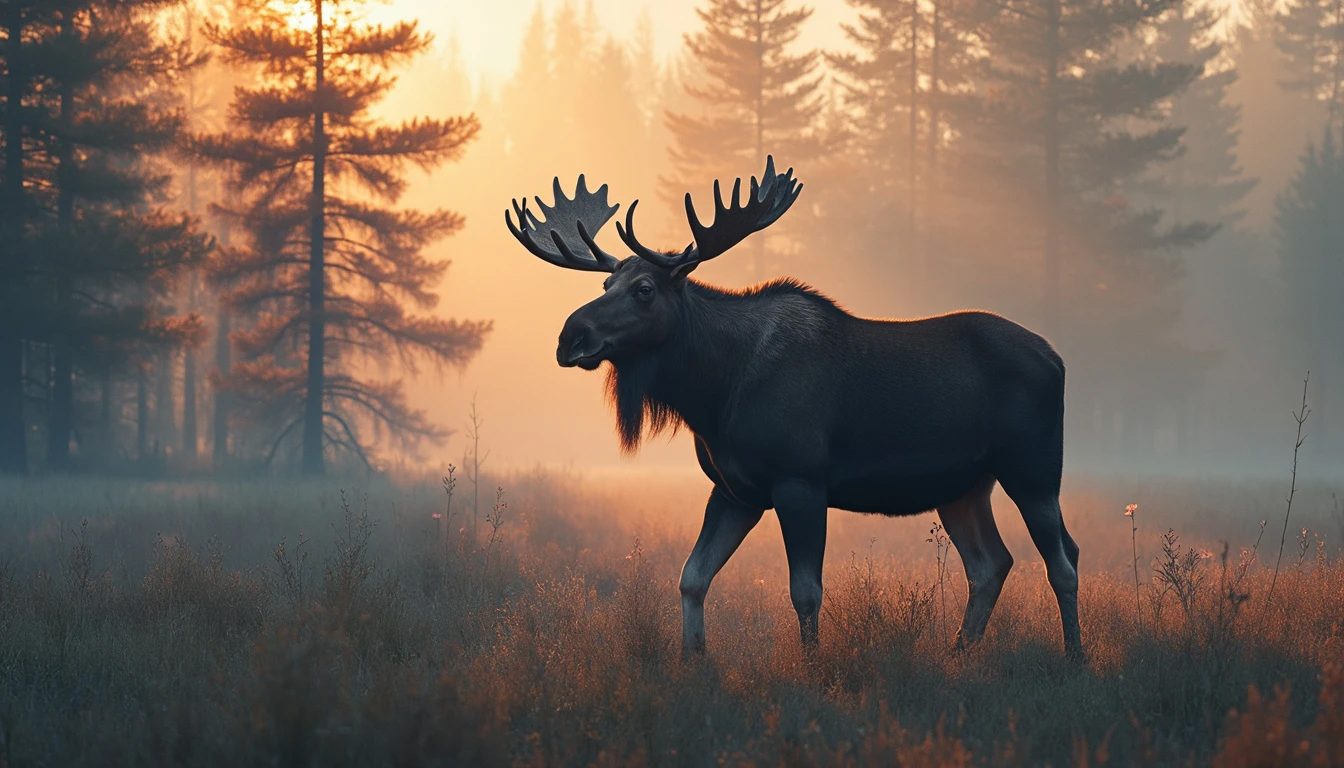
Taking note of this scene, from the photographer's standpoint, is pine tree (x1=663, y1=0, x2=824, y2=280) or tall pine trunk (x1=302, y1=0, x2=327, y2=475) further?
pine tree (x1=663, y1=0, x2=824, y2=280)

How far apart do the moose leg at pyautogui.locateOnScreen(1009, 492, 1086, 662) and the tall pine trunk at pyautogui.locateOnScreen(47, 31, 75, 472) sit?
18.0 meters

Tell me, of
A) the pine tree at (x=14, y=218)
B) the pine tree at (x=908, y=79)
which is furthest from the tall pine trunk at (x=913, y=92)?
the pine tree at (x=14, y=218)

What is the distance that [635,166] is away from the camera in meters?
68.3

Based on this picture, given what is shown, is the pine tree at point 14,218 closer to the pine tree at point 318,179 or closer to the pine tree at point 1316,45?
the pine tree at point 318,179

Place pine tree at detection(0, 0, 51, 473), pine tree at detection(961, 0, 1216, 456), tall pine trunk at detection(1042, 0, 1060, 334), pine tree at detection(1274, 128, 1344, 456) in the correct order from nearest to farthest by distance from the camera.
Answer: pine tree at detection(0, 0, 51, 473), pine tree at detection(961, 0, 1216, 456), tall pine trunk at detection(1042, 0, 1060, 334), pine tree at detection(1274, 128, 1344, 456)

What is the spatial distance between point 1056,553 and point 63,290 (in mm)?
19633

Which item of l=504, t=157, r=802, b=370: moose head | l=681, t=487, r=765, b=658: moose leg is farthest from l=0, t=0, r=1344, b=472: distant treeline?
l=681, t=487, r=765, b=658: moose leg

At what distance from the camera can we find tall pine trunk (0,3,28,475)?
18719 mm

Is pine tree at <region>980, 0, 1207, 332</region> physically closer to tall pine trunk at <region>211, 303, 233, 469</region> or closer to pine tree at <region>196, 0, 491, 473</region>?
pine tree at <region>196, 0, 491, 473</region>

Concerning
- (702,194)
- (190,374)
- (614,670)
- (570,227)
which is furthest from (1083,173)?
(614,670)

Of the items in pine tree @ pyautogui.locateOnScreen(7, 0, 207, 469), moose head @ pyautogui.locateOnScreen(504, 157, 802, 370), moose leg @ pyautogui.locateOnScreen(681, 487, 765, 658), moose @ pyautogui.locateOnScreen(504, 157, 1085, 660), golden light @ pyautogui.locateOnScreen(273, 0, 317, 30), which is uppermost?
golden light @ pyautogui.locateOnScreen(273, 0, 317, 30)

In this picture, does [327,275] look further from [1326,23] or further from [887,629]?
[1326,23]

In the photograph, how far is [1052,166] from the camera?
30.2 meters

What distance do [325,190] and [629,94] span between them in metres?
52.6
